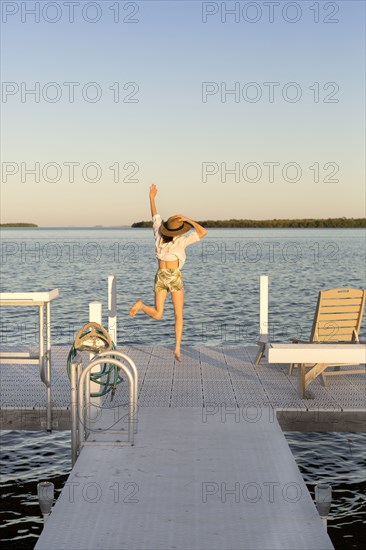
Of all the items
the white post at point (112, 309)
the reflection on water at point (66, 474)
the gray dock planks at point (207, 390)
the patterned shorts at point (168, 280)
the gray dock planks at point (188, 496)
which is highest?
the patterned shorts at point (168, 280)

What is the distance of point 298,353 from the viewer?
7.09 meters

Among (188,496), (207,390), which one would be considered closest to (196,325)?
(207,390)

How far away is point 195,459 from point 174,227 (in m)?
4.04

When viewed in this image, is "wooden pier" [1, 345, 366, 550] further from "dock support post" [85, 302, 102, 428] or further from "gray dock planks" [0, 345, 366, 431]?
"dock support post" [85, 302, 102, 428]

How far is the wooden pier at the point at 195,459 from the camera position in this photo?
477 cm

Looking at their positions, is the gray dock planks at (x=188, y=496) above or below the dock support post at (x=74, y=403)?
below

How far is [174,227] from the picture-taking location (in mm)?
9648

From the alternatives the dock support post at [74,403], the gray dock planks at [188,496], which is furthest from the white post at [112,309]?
the dock support post at [74,403]

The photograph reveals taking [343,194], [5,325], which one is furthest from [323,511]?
[343,194]

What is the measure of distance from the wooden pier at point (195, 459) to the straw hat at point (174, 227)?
1.75 m

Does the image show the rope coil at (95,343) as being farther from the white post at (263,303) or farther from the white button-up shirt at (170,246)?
the white post at (263,303)

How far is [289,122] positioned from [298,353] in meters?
40.4

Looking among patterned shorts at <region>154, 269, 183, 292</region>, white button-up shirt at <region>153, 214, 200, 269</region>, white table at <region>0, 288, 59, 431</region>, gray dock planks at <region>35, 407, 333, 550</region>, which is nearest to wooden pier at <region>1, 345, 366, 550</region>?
gray dock planks at <region>35, 407, 333, 550</region>

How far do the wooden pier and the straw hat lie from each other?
1748mm
